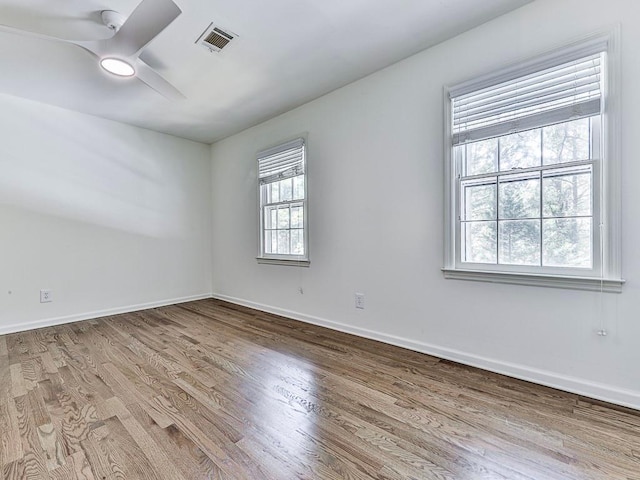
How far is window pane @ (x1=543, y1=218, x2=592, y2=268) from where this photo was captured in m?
1.88

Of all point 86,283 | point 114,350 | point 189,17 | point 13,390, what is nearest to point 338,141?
point 189,17

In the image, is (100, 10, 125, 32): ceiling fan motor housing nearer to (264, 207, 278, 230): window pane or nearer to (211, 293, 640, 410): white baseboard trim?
(264, 207, 278, 230): window pane

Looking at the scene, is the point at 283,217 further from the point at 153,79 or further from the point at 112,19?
the point at 112,19

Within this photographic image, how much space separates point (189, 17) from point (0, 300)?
3.32 metres

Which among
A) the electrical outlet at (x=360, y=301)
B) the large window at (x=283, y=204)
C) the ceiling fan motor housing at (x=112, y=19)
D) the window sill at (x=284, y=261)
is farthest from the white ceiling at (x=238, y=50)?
the electrical outlet at (x=360, y=301)

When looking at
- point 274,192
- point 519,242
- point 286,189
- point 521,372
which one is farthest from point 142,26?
point 521,372

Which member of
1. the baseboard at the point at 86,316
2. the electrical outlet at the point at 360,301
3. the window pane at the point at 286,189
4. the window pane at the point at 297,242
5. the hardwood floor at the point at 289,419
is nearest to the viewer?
the hardwood floor at the point at 289,419

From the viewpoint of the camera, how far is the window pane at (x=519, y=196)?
2051 mm

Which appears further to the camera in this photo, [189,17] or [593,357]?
[189,17]

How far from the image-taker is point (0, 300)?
316 cm

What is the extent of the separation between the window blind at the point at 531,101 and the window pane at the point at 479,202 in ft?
1.15

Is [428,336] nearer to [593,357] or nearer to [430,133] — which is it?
[593,357]

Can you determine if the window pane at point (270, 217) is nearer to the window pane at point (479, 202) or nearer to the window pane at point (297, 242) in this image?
the window pane at point (297, 242)

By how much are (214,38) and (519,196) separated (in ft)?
7.91
